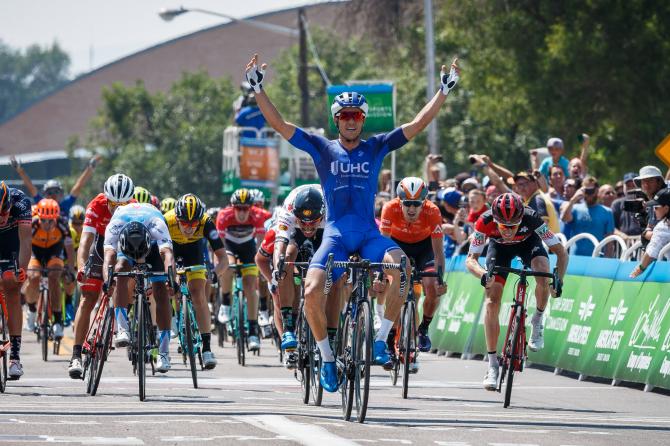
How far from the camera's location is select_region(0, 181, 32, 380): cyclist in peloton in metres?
15.4

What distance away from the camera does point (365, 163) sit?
12492mm

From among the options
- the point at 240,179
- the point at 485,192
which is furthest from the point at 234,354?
the point at 240,179

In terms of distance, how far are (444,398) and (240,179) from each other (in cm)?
2775

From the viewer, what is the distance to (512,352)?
14.0 m

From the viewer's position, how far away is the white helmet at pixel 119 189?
50.7 feet

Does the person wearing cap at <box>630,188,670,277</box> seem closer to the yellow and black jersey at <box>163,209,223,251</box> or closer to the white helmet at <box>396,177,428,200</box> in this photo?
the white helmet at <box>396,177,428,200</box>

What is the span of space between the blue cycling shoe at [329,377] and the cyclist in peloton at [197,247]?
398 centimetres

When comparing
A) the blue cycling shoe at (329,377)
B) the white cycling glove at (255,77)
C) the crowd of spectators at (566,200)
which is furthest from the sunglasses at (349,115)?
the crowd of spectators at (566,200)

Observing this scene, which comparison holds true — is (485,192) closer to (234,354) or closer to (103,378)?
(234,354)

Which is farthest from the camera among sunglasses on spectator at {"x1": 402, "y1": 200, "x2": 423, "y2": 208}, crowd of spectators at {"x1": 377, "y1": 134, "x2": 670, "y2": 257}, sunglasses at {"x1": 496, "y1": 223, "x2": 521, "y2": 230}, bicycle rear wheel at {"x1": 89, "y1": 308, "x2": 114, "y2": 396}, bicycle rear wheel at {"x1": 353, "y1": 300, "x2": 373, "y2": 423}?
crowd of spectators at {"x1": 377, "y1": 134, "x2": 670, "y2": 257}

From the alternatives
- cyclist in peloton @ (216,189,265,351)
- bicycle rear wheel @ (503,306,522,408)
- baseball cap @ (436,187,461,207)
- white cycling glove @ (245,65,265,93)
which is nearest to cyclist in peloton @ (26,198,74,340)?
cyclist in peloton @ (216,189,265,351)

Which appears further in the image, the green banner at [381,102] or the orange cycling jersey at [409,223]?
the green banner at [381,102]

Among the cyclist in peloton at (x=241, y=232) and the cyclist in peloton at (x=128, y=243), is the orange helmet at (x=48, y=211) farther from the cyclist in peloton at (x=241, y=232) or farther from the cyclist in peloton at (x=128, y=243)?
the cyclist in peloton at (x=128, y=243)

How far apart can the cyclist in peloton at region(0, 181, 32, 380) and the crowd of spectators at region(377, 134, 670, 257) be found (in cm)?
618
